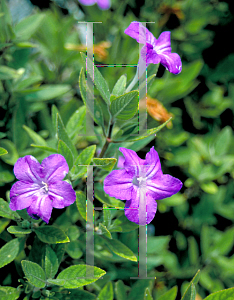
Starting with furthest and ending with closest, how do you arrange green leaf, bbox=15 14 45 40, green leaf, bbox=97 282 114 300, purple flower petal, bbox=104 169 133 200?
green leaf, bbox=15 14 45 40 < green leaf, bbox=97 282 114 300 < purple flower petal, bbox=104 169 133 200

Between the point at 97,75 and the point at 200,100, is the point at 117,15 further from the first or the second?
the point at 97,75

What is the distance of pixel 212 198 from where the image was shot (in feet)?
6.32

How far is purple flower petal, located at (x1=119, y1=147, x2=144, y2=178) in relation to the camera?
0.94m

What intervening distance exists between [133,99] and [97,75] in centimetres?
16

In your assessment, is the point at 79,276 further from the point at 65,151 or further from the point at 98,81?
the point at 98,81

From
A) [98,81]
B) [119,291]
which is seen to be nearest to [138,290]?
[119,291]

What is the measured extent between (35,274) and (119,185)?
42cm

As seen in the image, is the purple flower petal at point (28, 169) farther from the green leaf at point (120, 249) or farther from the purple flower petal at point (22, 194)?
the green leaf at point (120, 249)

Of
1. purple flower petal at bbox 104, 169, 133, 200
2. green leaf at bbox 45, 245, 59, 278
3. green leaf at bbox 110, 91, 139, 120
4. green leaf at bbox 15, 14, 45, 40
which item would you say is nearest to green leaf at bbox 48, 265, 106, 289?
green leaf at bbox 45, 245, 59, 278

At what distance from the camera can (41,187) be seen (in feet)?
3.32

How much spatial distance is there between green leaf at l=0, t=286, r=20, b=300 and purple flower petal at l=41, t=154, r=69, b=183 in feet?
1.37

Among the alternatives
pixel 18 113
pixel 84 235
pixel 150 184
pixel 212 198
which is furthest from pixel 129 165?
pixel 212 198

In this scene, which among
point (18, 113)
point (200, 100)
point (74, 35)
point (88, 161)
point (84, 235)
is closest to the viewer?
point (88, 161)

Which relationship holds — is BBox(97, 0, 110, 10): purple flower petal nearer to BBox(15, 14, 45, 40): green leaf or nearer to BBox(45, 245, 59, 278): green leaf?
BBox(15, 14, 45, 40): green leaf
